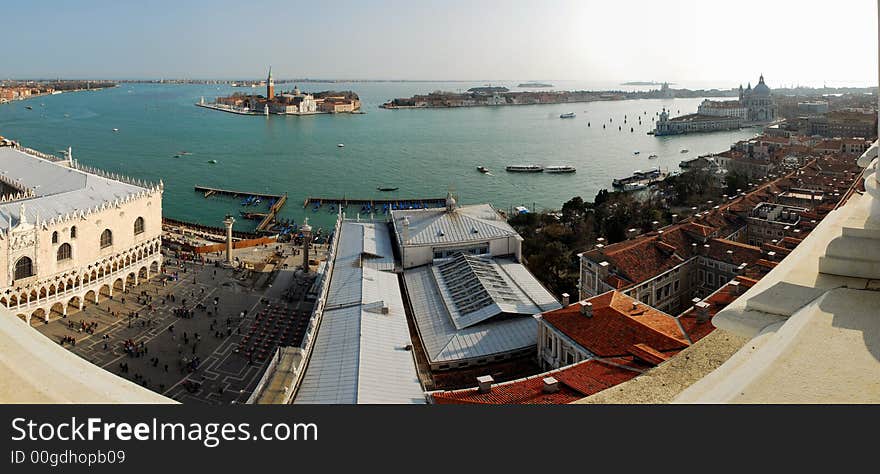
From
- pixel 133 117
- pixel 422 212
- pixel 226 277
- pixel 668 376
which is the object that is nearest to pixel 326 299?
pixel 422 212

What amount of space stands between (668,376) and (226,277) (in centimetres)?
1198

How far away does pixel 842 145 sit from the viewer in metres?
26.5

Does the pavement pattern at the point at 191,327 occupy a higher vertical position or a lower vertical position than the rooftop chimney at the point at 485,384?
lower

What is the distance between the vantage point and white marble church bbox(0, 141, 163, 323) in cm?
1038

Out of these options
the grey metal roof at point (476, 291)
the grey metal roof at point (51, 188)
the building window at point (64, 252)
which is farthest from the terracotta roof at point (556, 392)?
the grey metal roof at point (51, 188)

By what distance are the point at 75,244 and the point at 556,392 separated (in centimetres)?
961

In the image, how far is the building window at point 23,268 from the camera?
34.3 ft

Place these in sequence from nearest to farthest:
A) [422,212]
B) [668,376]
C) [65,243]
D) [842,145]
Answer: [668,376] < [65,243] < [422,212] < [842,145]

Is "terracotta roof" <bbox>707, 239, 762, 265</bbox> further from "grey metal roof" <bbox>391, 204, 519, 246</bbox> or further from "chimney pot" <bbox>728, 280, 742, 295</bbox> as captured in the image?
"grey metal roof" <bbox>391, 204, 519, 246</bbox>

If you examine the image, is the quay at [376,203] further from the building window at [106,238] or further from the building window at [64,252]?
the building window at [64,252]

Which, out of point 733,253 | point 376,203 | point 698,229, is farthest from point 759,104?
point 733,253

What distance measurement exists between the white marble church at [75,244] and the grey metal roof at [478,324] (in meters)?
5.67

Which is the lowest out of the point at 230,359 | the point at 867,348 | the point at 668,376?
the point at 230,359

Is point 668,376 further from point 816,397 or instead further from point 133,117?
point 133,117
